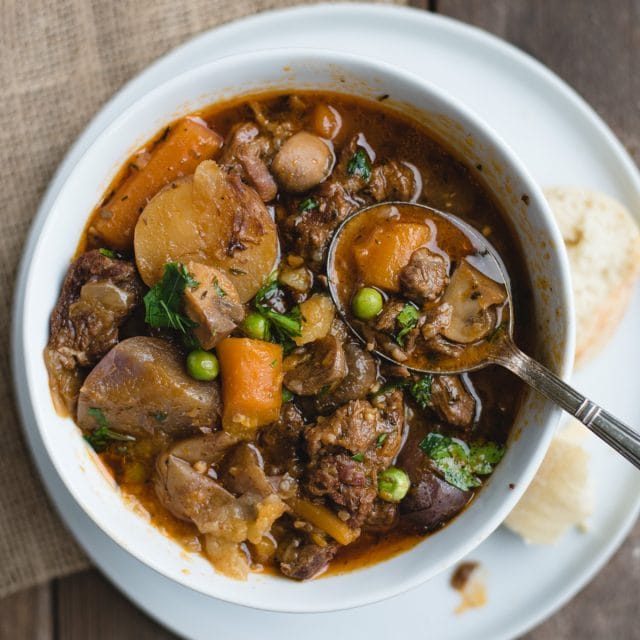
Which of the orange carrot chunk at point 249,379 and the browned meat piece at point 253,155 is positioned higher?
the browned meat piece at point 253,155

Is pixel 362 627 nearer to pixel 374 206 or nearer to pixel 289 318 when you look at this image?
pixel 289 318

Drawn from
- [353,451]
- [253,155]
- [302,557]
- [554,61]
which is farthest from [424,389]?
[554,61]

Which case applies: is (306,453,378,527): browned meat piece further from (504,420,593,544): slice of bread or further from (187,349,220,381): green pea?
(504,420,593,544): slice of bread

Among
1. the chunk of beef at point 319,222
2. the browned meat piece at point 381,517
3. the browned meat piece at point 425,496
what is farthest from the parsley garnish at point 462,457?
the chunk of beef at point 319,222

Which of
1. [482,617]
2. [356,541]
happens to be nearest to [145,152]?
[356,541]

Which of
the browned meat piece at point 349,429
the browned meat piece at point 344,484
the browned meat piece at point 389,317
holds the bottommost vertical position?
the browned meat piece at point 344,484

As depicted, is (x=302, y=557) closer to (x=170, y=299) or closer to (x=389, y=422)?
(x=389, y=422)

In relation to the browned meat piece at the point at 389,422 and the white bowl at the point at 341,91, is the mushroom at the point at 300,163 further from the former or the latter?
the browned meat piece at the point at 389,422
